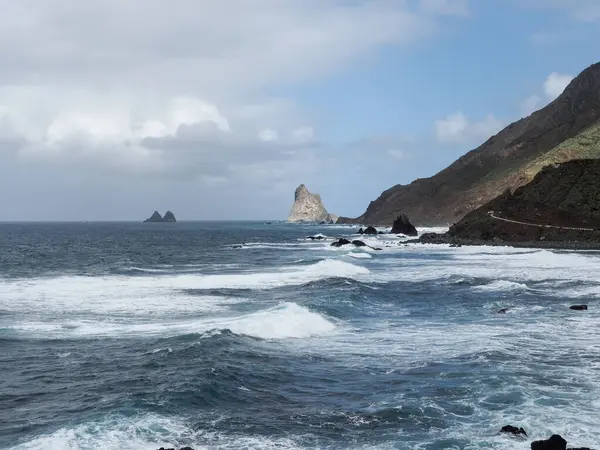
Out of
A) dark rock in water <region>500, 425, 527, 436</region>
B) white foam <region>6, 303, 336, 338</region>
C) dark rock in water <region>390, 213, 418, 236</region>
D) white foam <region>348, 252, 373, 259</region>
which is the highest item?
dark rock in water <region>390, 213, 418, 236</region>

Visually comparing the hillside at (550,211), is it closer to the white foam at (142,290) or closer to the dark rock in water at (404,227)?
the dark rock in water at (404,227)

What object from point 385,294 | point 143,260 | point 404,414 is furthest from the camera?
point 143,260

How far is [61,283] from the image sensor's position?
179 feet

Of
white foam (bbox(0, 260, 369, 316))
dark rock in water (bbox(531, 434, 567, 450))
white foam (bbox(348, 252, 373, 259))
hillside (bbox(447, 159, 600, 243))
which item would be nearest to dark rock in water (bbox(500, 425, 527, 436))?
dark rock in water (bbox(531, 434, 567, 450))

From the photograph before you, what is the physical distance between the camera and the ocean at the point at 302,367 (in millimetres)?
16375

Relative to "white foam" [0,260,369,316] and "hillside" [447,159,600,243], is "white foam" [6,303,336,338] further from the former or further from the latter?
"hillside" [447,159,600,243]

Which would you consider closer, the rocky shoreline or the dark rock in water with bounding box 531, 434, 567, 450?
the dark rock in water with bounding box 531, 434, 567, 450

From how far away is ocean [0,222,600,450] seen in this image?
1638cm

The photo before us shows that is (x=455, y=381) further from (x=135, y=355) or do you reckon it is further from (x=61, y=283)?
(x=61, y=283)

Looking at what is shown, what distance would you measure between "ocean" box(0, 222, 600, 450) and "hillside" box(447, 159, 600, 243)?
53.2m

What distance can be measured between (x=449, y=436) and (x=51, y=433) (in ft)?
32.9

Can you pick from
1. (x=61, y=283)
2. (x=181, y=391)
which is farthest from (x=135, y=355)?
(x=61, y=283)

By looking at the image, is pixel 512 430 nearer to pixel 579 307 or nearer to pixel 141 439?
pixel 141 439

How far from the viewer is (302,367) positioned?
2308 centimetres
